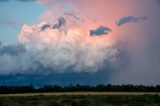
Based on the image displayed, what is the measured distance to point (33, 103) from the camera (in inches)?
3509

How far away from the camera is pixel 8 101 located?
92.3 metres

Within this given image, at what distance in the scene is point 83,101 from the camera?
90.4 meters

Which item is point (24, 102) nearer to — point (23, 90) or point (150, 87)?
point (23, 90)

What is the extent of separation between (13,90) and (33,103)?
52790mm

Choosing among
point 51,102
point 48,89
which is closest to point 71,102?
point 51,102

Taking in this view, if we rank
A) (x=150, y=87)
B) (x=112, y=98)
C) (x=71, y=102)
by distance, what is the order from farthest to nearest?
(x=150, y=87)
(x=112, y=98)
(x=71, y=102)

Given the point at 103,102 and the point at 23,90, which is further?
the point at 23,90

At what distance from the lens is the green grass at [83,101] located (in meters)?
88.1

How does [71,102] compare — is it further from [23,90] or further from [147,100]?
[23,90]

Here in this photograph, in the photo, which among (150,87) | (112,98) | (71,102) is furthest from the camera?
(150,87)

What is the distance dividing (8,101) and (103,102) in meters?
22.0

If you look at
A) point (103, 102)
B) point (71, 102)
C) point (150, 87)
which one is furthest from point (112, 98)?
point (150, 87)

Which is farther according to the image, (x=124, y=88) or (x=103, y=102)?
(x=124, y=88)

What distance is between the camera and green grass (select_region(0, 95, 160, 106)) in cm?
8806
